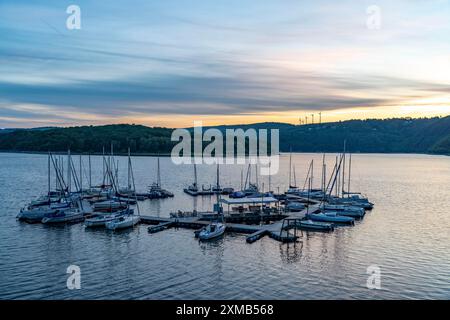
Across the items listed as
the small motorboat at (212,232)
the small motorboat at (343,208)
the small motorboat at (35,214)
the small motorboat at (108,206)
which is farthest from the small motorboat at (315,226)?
the small motorboat at (35,214)

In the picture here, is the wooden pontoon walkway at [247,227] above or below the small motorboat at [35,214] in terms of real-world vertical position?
below

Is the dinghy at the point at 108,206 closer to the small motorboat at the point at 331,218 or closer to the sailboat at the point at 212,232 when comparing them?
the sailboat at the point at 212,232


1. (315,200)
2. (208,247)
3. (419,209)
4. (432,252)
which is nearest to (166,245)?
(208,247)

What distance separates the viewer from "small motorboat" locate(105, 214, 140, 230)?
154 feet

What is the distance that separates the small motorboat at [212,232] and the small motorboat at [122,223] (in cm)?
954

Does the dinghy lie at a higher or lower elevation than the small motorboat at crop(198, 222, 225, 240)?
higher

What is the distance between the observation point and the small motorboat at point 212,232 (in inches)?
1670

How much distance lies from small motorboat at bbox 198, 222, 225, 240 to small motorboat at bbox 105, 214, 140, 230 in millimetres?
9538

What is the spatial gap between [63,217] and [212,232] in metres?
20.2

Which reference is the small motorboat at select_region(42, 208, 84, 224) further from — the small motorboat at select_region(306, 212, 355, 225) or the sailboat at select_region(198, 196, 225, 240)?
the small motorboat at select_region(306, 212, 355, 225)

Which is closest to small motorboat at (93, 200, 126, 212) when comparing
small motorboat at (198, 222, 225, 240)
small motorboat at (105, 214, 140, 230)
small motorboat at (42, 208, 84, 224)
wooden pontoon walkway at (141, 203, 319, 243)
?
small motorboat at (42, 208, 84, 224)
